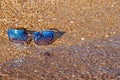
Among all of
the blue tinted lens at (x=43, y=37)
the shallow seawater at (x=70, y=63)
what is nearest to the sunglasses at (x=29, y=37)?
the blue tinted lens at (x=43, y=37)

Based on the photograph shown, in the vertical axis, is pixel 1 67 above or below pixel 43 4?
below

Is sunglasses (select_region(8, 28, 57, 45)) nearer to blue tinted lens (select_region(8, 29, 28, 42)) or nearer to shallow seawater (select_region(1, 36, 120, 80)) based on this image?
blue tinted lens (select_region(8, 29, 28, 42))

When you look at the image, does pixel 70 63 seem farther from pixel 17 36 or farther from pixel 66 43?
pixel 17 36

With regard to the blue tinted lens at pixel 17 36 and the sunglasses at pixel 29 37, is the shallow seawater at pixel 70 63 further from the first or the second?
the blue tinted lens at pixel 17 36

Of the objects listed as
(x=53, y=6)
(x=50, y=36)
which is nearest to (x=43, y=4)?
(x=53, y=6)

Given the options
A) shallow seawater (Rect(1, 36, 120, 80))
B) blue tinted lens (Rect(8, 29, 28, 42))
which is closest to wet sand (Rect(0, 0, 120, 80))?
shallow seawater (Rect(1, 36, 120, 80))

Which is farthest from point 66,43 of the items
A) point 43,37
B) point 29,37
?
point 29,37

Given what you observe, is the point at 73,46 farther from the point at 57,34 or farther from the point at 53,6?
the point at 53,6
